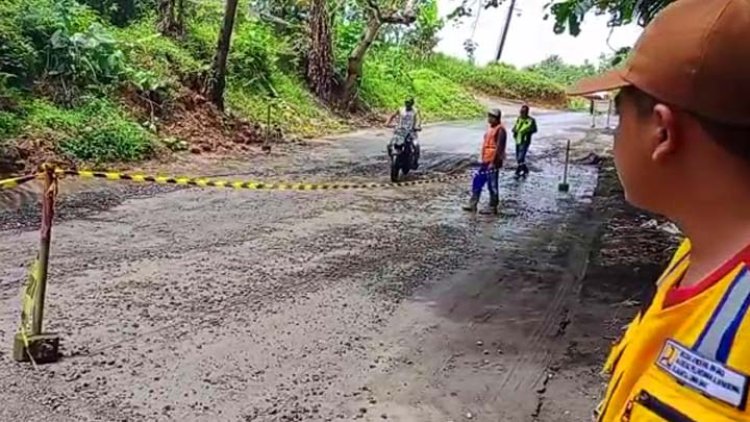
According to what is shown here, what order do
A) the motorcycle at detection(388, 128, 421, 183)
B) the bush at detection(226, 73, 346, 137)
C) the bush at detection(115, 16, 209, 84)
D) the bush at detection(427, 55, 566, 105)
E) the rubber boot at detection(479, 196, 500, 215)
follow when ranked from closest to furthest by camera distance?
1. the rubber boot at detection(479, 196, 500, 215)
2. the motorcycle at detection(388, 128, 421, 183)
3. the bush at detection(115, 16, 209, 84)
4. the bush at detection(226, 73, 346, 137)
5. the bush at detection(427, 55, 566, 105)

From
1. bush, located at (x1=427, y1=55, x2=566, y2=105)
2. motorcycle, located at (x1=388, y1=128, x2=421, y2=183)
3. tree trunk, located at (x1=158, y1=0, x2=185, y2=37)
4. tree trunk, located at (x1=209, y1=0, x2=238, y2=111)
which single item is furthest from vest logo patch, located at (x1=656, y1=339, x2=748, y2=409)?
bush, located at (x1=427, y1=55, x2=566, y2=105)

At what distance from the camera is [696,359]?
1025mm

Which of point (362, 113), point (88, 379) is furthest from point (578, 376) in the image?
point (362, 113)

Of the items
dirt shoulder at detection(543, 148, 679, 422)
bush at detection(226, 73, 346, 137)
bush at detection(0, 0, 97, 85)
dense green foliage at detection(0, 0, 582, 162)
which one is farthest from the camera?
bush at detection(226, 73, 346, 137)

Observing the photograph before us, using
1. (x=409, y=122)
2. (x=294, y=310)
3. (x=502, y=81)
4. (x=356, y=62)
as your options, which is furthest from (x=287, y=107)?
(x=502, y=81)

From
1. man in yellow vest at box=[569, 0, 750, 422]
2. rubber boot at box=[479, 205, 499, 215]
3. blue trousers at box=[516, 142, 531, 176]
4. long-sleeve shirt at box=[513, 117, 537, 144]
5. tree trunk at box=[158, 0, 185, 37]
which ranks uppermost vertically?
tree trunk at box=[158, 0, 185, 37]

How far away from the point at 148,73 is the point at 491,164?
7922 millimetres

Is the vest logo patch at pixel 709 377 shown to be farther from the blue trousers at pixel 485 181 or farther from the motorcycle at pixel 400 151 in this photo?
the motorcycle at pixel 400 151

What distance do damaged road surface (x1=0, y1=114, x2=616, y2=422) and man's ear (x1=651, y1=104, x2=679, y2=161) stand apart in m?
3.67

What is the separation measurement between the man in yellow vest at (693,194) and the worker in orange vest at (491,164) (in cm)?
1091

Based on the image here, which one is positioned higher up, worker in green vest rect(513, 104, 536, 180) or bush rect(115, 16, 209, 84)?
bush rect(115, 16, 209, 84)

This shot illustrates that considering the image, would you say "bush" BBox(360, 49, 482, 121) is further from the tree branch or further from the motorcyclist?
the motorcyclist

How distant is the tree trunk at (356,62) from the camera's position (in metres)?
24.2

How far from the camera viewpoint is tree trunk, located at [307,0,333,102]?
79.8 feet
